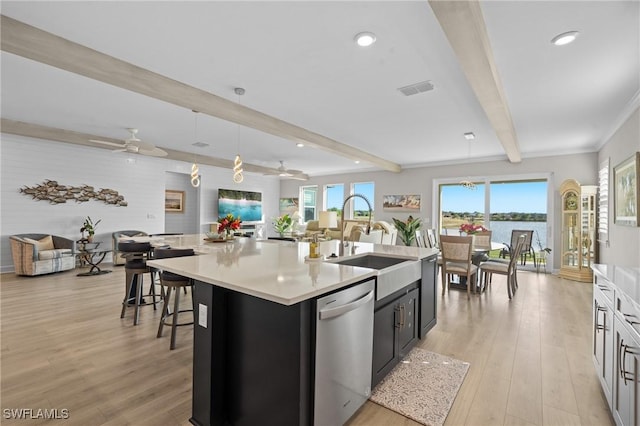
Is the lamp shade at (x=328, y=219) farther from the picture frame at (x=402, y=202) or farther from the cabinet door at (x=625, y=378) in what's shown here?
the picture frame at (x=402, y=202)

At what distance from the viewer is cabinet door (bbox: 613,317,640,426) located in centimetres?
130

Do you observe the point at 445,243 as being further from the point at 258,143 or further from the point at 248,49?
the point at 258,143

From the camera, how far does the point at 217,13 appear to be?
2.17 metres

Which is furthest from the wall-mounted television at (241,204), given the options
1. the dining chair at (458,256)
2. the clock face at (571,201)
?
the clock face at (571,201)

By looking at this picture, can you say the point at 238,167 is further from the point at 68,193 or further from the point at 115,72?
the point at 68,193

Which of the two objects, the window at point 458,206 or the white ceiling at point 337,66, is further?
the window at point 458,206

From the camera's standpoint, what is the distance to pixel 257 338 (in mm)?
1564

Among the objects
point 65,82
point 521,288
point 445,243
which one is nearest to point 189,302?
point 65,82

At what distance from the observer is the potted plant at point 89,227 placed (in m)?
6.12

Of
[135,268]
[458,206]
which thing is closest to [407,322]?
[135,268]

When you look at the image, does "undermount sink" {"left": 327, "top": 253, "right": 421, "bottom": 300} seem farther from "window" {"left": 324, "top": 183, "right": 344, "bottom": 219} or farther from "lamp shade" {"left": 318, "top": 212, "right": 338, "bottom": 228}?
"window" {"left": 324, "top": 183, "right": 344, "bottom": 219}

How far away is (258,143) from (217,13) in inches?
168

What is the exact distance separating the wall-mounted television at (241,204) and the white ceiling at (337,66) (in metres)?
3.91

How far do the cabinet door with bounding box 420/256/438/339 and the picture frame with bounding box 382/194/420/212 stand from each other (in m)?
5.73
